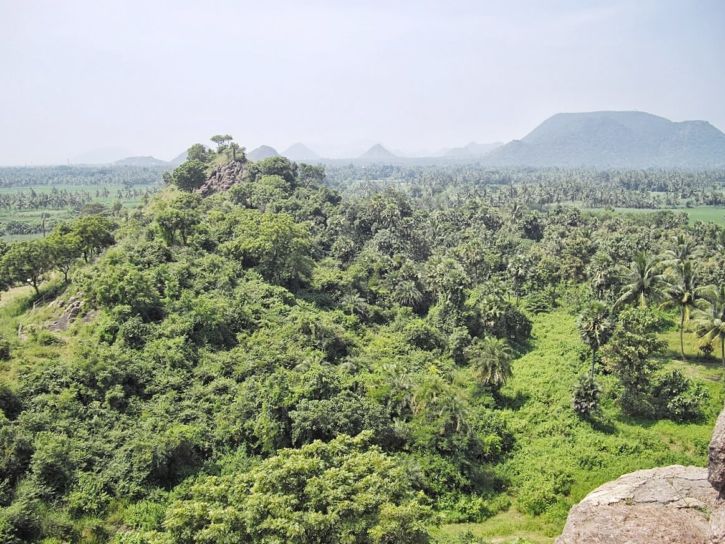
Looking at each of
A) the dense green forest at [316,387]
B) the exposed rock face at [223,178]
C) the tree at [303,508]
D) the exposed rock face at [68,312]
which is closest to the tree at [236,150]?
the exposed rock face at [223,178]

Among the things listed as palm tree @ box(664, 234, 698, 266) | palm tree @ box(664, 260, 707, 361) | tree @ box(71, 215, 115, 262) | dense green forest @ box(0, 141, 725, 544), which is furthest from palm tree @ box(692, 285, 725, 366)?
tree @ box(71, 215, 115, 262)

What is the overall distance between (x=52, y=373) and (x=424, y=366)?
33.4m

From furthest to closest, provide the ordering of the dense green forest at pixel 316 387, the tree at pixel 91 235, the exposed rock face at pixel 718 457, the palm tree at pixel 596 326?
1. the tree at pixel 91 235
2. the palm tree at pixel 596 326
3. the dense green forest at pixel 316 387
4. the exposed rock face at pixel 718 457

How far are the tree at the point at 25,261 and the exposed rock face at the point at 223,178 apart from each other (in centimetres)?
5461

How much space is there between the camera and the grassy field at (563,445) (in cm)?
3259

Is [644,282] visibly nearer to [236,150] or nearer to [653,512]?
[653,512]

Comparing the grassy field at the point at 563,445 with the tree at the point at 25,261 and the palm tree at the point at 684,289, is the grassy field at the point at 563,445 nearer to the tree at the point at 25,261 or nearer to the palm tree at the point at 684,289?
the palm tree at the point at 684,289

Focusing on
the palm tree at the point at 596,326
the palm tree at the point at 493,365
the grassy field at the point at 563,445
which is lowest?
the grassy field at the point at 563,445

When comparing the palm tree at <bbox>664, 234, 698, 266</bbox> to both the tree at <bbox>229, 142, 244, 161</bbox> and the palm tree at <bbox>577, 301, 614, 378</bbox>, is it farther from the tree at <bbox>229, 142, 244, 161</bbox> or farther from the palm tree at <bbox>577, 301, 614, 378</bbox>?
the tree at <bbox>229, 142, 244, 161</bbox>

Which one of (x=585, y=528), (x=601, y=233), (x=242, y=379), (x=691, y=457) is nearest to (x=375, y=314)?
(x=242, y=379)

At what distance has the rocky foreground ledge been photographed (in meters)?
11.9

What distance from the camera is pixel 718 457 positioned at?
A: 38.9ft

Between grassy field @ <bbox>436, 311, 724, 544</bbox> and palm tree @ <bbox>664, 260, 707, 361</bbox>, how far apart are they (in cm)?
696

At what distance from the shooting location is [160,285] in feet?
172
